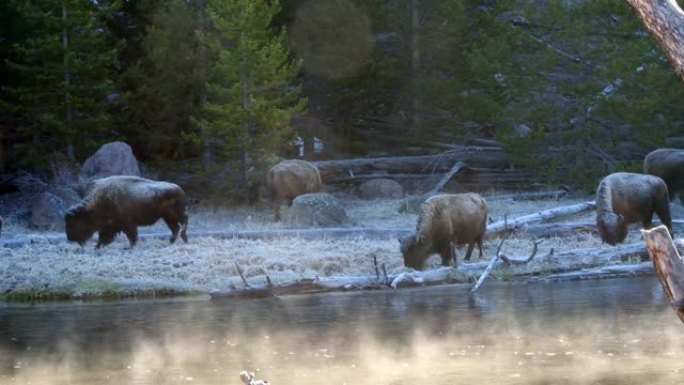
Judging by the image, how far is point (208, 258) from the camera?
21.3 metres

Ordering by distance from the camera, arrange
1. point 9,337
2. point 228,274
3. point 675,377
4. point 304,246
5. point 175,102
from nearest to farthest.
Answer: point 675,377
point 9,337
point 228,274
point 304,246
point 175,102

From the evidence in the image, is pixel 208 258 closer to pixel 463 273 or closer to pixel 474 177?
pixel 463 273

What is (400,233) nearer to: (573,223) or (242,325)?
(573,223)

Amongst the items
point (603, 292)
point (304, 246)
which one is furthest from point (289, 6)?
point (603, 292)

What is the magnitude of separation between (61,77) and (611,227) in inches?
658

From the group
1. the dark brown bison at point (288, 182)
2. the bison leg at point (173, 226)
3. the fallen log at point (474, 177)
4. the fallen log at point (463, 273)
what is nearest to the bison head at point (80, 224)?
the bison leg at point (173, 226)

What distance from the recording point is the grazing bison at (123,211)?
77.2ft

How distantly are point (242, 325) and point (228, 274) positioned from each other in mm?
4837

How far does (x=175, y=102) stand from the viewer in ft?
111

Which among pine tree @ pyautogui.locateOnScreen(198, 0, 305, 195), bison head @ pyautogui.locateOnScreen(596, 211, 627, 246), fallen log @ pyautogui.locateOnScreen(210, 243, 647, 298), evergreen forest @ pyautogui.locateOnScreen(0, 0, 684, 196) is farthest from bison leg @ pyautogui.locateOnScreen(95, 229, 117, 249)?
bison head @ pyautogui.locateOnScreen(596, 211, 627, 246)

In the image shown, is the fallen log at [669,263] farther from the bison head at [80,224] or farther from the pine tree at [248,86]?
the pine tree at [248,86]

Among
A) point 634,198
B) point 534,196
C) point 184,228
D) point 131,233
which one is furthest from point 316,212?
point 634,198

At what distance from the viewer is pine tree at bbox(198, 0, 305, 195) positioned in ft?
101

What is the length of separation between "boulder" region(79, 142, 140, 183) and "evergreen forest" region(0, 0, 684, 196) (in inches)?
42.9
